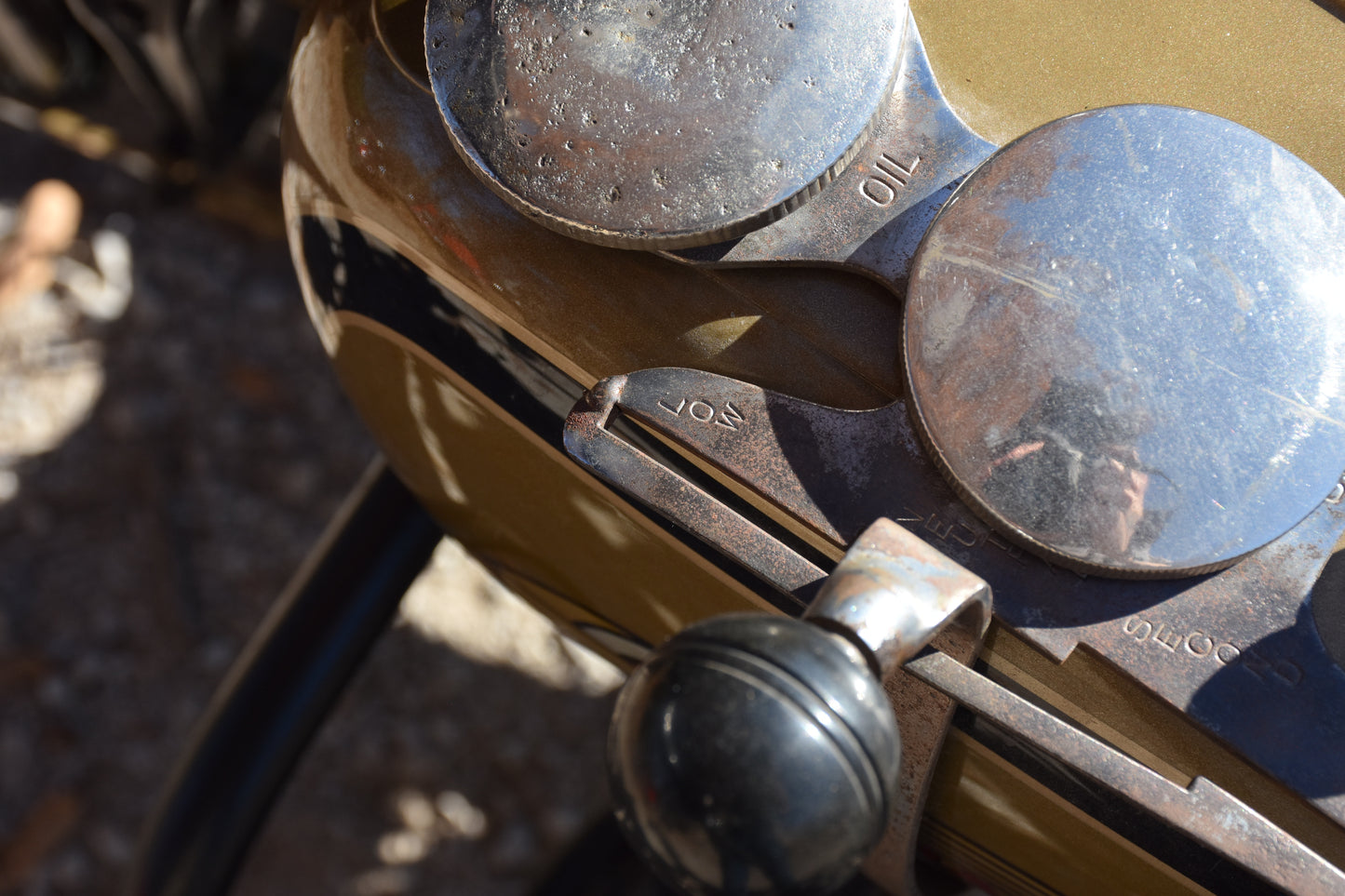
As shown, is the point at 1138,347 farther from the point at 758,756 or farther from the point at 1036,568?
the point at 758,756

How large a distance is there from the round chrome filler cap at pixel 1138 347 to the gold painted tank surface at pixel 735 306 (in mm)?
55

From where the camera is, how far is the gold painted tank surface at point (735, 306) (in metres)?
0.55

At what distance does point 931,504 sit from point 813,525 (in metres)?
0.06

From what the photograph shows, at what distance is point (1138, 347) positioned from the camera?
50 cm

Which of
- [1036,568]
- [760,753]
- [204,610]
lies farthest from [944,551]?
[204,610]

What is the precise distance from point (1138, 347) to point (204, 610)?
1.36 meters

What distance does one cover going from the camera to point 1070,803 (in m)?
0.56

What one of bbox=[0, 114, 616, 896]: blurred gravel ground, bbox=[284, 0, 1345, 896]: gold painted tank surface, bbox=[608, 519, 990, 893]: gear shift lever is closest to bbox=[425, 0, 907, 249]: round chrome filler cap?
bbox=[284, 0, 1345, 896]: gold painted tank surface

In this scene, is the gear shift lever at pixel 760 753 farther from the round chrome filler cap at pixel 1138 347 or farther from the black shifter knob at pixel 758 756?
the round chrome filler cap at pixel 1138 347

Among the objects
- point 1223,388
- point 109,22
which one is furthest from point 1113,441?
point 109,22

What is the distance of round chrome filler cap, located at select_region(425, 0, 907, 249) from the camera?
1.75 ft

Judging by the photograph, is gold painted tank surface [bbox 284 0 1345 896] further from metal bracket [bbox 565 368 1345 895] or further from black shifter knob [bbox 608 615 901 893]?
black shifter knob [bbox 608 615 901 893]

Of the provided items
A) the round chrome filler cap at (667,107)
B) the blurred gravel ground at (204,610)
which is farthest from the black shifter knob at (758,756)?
the blurred gravel ground at (204,610)

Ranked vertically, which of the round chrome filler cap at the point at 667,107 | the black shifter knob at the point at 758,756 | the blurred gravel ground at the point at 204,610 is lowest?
the blurred gravel ground at the point at 204,610
